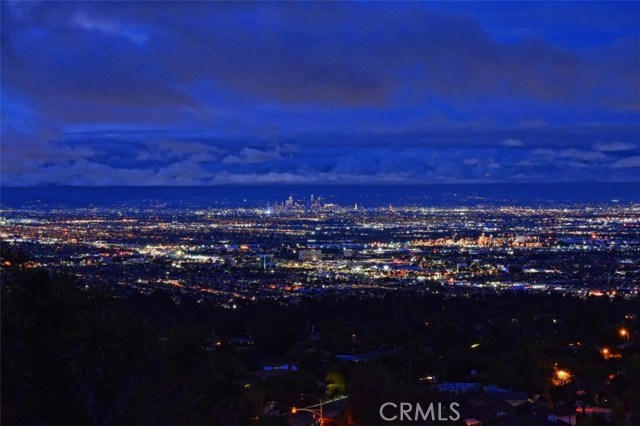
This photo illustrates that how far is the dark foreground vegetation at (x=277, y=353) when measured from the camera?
1395 cm

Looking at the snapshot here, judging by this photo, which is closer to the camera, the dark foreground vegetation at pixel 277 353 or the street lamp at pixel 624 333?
the dark foreground vegetation at pixel 277 353

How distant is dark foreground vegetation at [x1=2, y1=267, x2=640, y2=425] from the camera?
1395 centimetres

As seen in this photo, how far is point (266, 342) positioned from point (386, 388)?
42.3 ft

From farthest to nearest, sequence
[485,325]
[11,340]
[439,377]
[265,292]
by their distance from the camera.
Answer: [265,292], [485,325], [439,377], [11,340]

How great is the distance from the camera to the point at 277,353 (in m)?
30.2

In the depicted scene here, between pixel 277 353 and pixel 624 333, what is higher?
pixel 624 333

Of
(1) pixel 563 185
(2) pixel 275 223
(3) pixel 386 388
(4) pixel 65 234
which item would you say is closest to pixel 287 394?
(3) pixel 386 388

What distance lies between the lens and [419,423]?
52.4 feet

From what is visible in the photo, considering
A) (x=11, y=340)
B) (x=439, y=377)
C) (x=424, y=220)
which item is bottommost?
(x=439, y=377)

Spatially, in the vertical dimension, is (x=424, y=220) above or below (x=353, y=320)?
above

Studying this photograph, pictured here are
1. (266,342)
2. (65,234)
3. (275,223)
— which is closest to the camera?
(266,342)

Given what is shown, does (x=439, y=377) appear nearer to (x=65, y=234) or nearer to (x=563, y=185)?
(x=65, y=234)

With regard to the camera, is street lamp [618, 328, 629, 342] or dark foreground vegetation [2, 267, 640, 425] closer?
dark foreground vegetation [2, 267, 640, 425]

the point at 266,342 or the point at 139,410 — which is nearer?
the point at 139,410
